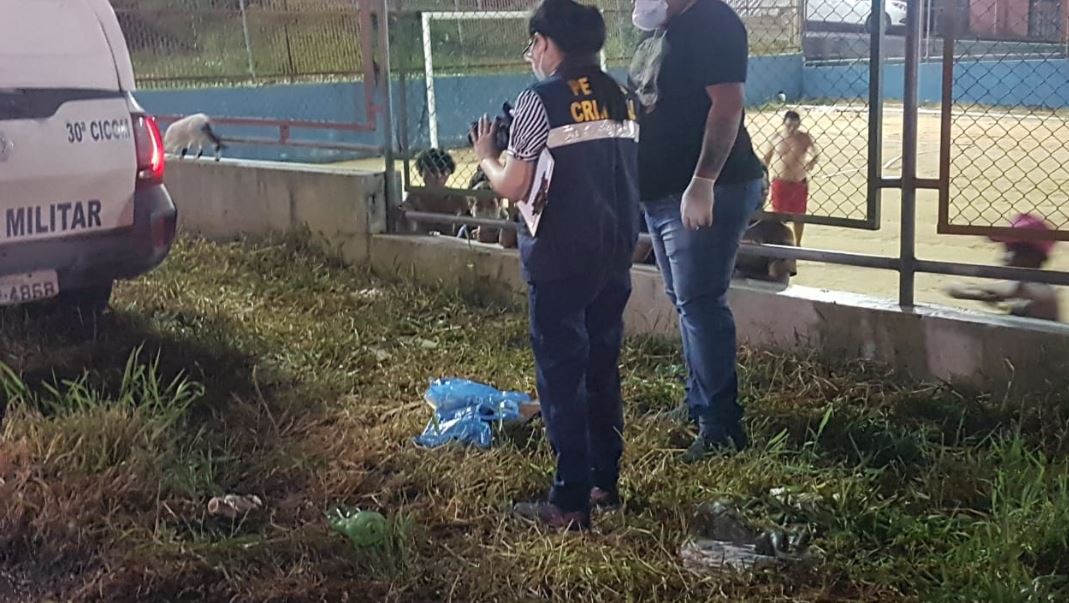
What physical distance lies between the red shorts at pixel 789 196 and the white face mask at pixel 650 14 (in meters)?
1.95

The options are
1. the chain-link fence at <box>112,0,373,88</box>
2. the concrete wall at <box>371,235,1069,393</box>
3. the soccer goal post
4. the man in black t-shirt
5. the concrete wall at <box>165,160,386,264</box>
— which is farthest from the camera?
the chain-link fence at <box>112,0,373,88</box>

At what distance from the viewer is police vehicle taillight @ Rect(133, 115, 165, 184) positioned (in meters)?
5.20

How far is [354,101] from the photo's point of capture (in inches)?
424

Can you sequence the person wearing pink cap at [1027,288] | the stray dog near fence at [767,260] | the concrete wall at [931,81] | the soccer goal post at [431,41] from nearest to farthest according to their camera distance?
the person wearing pink cap at [1027,288] < the concrete wall at [931,81] < the stray dog near fence at [767,260] < the soccer goal post at [431,41]

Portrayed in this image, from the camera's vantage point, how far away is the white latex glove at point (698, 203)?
151 inches

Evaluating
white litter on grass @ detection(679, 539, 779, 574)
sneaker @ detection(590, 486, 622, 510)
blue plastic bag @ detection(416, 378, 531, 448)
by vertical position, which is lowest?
Answer: white litter on grass @ detection(679, 539, 779, 574)

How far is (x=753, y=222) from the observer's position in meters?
5.30

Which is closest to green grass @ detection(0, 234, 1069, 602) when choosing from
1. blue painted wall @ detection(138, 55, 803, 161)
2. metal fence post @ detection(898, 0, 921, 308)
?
metal fence post @ detection(898, 0, 921, 308)

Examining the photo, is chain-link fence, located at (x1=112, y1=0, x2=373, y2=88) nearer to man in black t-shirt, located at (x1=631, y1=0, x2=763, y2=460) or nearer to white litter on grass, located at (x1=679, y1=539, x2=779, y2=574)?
man in black t-shirt, located at (x1=631, y1=0, x2=763, y2=460)

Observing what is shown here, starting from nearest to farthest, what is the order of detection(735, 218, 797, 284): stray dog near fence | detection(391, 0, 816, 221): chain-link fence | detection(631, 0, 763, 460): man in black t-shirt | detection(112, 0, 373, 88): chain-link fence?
detection(631, 0, 763, 460): man in black t-shirt < detection(735, 218, 797, 284): stray dog near fence < detection(391, 0, 816, 221): chain-link fence < detection(112, 0, 373, 88): chain-link fence

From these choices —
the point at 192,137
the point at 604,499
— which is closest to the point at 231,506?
the point at 604,499

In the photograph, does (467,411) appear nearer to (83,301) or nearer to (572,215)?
(572,215)

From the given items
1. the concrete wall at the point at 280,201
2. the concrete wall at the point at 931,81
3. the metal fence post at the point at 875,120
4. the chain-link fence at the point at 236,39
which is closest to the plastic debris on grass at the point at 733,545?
the metal fence post at the point at 875,120

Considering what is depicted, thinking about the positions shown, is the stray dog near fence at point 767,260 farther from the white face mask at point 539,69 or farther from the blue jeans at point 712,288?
the white face mask at point 539,69
